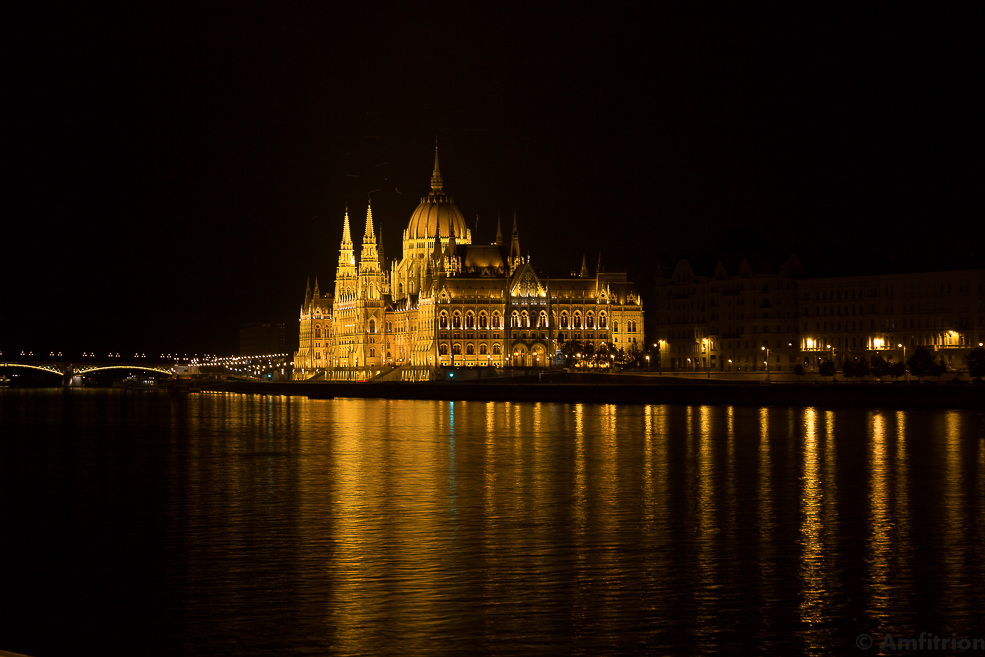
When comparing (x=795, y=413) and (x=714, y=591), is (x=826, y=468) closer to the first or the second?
(x=714, y=591)

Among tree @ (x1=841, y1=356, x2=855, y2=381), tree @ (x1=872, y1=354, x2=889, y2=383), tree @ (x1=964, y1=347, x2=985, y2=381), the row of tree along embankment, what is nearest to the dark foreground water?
the row of tree along embankment

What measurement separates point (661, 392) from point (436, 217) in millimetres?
75983

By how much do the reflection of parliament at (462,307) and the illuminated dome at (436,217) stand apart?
134 millimetres

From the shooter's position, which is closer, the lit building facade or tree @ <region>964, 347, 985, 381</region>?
tree @ <region>964, 347, 985, 381</region>

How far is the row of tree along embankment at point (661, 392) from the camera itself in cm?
8050

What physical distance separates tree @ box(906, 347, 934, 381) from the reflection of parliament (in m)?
60.6

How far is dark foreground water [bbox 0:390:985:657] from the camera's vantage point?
21.1 m

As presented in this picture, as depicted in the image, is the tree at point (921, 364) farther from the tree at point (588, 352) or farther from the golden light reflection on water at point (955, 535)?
the tree at point (588, 352)

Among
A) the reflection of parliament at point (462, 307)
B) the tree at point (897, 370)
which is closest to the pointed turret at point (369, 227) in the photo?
the reflection of parliament at point (462, 307)

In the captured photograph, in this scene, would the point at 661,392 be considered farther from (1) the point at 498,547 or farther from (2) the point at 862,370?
(1) the point at 498,547

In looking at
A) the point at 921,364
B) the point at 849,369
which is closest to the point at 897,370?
the point at 921,364

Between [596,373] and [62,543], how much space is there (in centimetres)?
8924

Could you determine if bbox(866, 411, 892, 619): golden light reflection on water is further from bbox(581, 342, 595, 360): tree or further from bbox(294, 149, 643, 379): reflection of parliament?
bbox(294, 149, 643, 379): reflection of parliament

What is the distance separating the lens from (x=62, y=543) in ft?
99.5
